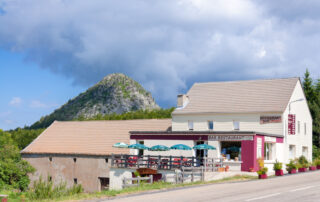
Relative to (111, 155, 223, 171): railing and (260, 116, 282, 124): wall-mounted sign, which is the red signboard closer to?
(260, 116, 282, 124): wall-mounted sign

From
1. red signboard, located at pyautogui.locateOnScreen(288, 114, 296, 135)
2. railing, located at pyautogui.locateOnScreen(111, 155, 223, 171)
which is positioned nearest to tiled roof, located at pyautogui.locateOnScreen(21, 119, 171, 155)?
railing, located at pyautogui.locateOnScreen(111, 155, 223, 171)

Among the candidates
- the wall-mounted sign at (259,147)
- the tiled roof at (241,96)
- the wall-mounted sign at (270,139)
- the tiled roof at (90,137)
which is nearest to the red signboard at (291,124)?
the tiled roof at (241,96)

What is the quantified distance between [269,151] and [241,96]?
397 inches

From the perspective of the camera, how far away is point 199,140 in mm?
44594

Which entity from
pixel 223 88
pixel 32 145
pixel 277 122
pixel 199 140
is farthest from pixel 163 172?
pixel 32 145

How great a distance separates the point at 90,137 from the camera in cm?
5725

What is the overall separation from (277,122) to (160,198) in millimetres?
30643

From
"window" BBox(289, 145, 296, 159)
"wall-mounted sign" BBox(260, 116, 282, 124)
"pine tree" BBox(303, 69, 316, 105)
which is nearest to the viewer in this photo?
"wall-mounted sign" BBox(260, 116, 282, 124)

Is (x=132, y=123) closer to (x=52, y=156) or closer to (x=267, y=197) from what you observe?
(x=52, y=156)

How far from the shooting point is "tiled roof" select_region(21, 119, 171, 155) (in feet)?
178

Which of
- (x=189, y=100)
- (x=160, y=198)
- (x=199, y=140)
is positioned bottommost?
(x=160, y=198)

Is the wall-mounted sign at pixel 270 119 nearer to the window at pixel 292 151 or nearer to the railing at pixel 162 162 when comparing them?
the window at pixel 292 151

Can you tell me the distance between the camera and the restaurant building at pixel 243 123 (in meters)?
42.5

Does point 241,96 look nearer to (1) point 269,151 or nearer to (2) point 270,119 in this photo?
(2) point 270,119
